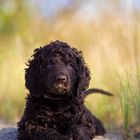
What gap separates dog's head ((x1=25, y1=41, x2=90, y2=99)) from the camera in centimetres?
633

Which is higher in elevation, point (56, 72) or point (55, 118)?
point (56, 72)

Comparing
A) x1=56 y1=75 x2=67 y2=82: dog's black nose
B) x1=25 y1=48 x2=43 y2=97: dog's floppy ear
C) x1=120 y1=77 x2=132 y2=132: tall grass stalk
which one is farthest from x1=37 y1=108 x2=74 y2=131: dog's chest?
x1=120 y1=77 x2=132 y2=132: tall grass stalk

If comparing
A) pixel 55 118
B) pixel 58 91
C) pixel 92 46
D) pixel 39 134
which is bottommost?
pixel 39 134

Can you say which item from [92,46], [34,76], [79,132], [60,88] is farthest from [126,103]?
[92,46]

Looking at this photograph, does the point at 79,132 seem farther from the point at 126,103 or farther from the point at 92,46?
the point at 92,46

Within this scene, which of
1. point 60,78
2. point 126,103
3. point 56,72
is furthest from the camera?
point 126,103

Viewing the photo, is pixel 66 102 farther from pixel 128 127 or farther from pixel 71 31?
pixel 71 31

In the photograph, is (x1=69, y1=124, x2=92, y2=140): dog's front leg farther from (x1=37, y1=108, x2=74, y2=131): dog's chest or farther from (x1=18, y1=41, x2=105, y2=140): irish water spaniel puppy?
(x1=37, y1=108, x2=74, y2=131): dog's chest

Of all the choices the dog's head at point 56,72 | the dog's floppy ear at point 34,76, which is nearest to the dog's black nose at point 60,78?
the dog's head at point 56,72

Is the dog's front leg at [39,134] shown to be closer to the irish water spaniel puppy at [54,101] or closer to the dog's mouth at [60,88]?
the irish water spaniel puppy at [54,101]

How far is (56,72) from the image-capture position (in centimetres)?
634

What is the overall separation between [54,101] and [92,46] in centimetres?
836

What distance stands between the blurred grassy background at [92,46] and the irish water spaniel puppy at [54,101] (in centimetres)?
143

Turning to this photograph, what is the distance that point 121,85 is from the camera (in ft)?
27.4
